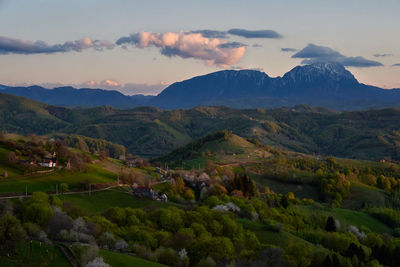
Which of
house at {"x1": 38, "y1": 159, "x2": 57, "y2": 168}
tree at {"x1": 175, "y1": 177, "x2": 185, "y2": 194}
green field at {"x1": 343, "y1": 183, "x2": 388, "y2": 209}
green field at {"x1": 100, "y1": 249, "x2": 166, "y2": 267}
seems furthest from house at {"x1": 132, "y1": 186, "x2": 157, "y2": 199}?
green field at {"x1": 343, "y1": 183, "x2": 388, "y2": 209}

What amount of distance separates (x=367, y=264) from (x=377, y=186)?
118 m

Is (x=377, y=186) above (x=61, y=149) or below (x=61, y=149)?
below

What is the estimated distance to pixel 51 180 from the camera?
104 m

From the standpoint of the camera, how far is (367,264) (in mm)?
67938

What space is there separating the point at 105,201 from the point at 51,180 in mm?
17229

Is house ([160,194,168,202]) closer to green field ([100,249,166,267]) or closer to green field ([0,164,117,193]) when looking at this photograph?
green field ([0,164,117,193])

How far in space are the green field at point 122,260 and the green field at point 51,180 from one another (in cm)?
4940

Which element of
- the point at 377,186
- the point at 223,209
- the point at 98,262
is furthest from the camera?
the point at 377,186

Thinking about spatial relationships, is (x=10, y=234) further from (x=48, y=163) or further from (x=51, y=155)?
(x=51, y=155)

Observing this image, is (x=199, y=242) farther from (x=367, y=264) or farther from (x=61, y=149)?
(x=61, y=149)

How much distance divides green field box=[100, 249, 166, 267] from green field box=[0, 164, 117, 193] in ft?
162

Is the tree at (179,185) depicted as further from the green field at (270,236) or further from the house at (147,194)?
the green field at (270,236)

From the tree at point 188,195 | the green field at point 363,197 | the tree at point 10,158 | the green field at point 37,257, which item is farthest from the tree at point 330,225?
the tree at point 10,158

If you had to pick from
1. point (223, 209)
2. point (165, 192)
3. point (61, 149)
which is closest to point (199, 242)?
point (223, 209)
